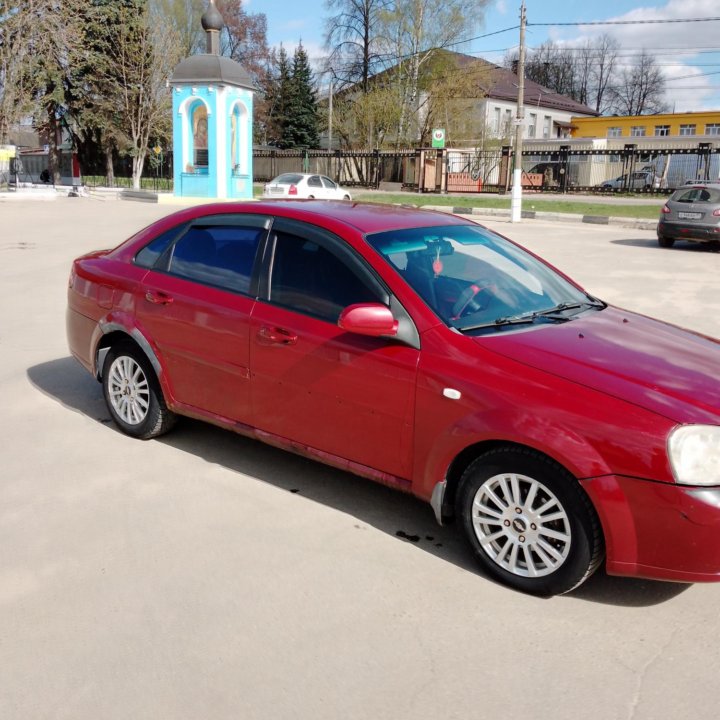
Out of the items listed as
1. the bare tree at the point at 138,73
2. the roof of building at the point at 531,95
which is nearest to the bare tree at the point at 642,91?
the roof of building at the point at 531,95

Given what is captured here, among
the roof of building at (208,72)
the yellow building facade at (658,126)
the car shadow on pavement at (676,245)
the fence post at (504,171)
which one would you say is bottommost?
the car shadow on pavement at (676,245)

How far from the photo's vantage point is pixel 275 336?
4.03 m

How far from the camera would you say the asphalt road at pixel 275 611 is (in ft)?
8.66

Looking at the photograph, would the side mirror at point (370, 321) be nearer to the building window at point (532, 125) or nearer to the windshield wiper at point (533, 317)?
the windshield wiper at point (533, 317)

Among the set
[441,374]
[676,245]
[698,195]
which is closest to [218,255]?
[441,374]

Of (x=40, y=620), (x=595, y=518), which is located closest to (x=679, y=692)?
(x=595, y=518)

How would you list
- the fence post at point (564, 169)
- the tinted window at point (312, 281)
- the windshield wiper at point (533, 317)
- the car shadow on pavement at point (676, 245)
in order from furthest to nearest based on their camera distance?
the fence post at point (564, 169)
the car shadow on pavement at point (676, 245)
the tinted window at point (312, 281)
the windshield wiper at point (533, 317)

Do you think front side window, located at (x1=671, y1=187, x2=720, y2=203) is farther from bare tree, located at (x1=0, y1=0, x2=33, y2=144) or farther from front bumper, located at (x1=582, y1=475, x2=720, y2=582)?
bare tree, located at (x1=0, y1=0, x2=33, y2=144)

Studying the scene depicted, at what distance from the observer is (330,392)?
3.80 m

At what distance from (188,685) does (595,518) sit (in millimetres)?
1667

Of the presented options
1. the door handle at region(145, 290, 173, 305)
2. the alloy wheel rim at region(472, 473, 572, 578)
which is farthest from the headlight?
the door handle at region(145, 290, 173, 305)

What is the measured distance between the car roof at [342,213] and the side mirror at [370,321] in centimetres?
62

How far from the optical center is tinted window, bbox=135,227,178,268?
15.9 feet

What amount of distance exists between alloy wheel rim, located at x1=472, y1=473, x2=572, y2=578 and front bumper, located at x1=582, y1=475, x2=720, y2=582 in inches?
8.0
